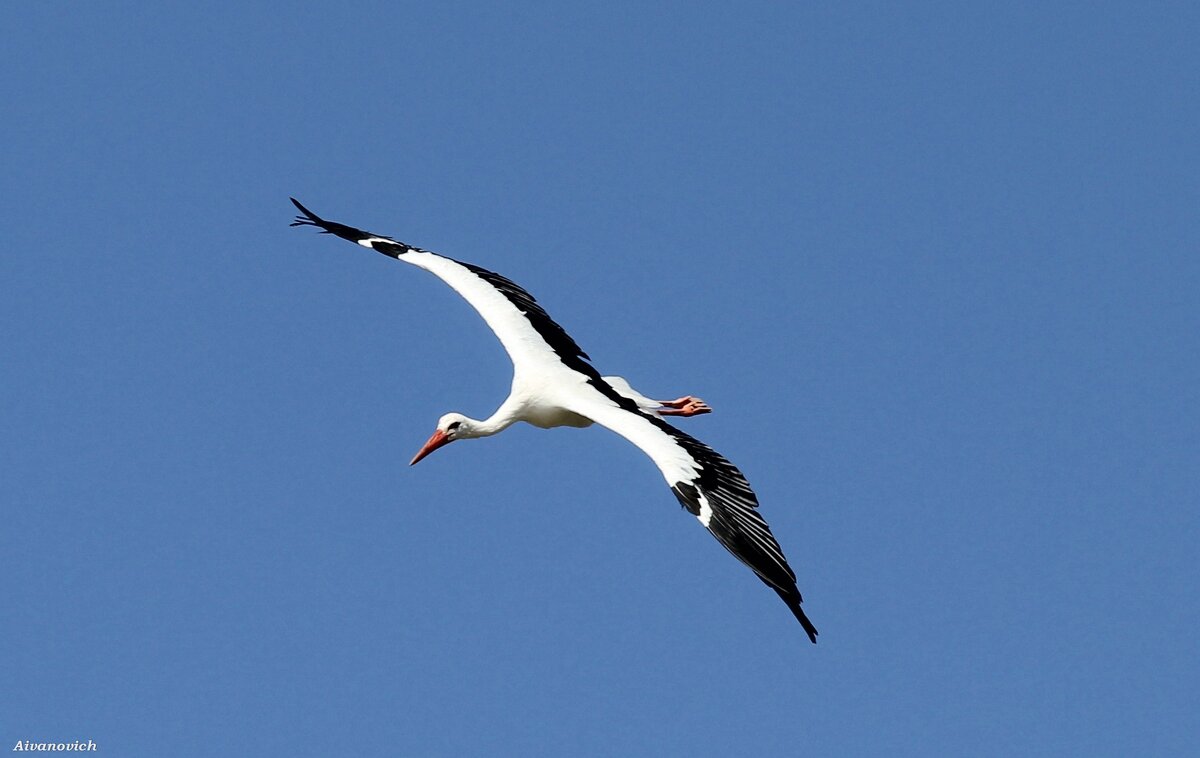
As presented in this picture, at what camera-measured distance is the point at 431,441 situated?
18906 millimetres

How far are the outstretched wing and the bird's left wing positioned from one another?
1695mm

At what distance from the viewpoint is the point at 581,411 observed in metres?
17.6

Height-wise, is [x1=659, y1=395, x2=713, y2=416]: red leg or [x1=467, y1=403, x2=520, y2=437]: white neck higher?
[x1=659, y1=395, x2=713, y2=416]: red leg

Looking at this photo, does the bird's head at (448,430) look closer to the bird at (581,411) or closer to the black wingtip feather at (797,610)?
Answer: the bird at (581,411)

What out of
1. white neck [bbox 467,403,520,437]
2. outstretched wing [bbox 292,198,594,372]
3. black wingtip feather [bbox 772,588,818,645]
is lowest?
black wingtip feather [bbox 772,588,818,645]

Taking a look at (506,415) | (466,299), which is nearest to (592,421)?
(506,415)

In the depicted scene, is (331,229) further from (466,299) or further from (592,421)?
(592,421)

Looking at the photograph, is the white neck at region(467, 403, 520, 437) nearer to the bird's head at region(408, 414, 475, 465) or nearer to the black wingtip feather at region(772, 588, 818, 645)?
the bird's head at region(408, 414, 475, 465)

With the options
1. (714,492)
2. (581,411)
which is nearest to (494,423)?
(581,411)

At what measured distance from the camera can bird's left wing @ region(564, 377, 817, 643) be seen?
1459 centimetres

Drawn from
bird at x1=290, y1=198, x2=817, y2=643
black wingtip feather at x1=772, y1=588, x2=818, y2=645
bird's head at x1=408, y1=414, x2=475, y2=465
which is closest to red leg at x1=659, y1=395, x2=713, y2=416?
bird at x1=290, y1=198, x2=817, y2=643

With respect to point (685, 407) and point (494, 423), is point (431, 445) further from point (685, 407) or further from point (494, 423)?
point (685, 407)

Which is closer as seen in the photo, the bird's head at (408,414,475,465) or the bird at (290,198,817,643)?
the bird at (290,198,817,643)

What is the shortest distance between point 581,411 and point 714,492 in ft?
8.24
